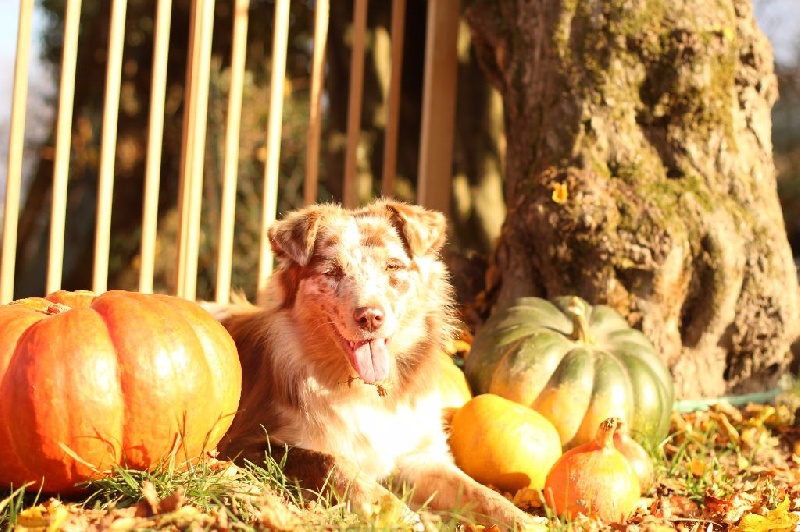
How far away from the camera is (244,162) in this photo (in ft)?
29.2

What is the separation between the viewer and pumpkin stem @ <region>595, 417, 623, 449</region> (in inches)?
116

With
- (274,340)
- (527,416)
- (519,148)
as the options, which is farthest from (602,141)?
(274,340)

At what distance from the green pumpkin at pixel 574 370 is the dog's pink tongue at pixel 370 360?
0.88 metres

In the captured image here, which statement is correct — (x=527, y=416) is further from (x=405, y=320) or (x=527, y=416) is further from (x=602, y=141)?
(x=602, y=141)

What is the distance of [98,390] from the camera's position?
2.60 m

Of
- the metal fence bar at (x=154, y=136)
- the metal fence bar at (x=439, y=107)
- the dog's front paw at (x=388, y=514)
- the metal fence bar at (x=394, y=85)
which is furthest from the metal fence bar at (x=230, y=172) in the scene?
the dog's front paw at (x=388, y=514)

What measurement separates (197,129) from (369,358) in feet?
7.35

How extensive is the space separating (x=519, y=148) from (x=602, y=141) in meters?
0.56

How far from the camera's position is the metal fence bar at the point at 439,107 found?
5352mm

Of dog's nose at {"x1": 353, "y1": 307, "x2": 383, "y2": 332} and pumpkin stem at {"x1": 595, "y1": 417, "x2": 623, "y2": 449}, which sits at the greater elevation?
dog's nose at {"x1": 353, "y1": 307, "x2": 383, "y2": 332}

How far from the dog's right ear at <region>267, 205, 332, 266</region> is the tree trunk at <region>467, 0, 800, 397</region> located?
1.58 metres

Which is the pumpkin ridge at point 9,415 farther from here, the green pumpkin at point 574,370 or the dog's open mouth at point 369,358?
the green pumpkin at point 574,370

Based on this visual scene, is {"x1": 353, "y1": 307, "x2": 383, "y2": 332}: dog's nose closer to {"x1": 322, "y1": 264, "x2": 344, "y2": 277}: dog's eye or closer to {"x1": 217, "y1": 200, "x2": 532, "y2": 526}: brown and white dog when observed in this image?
{"x1": 217, "y1": 200, "x2": 532, "y2": 526}: brown and white dog

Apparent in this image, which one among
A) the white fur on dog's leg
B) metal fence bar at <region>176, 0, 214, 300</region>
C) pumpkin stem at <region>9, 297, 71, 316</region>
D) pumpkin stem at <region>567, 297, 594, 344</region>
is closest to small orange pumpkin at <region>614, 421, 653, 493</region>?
the white fur on dog's leg
